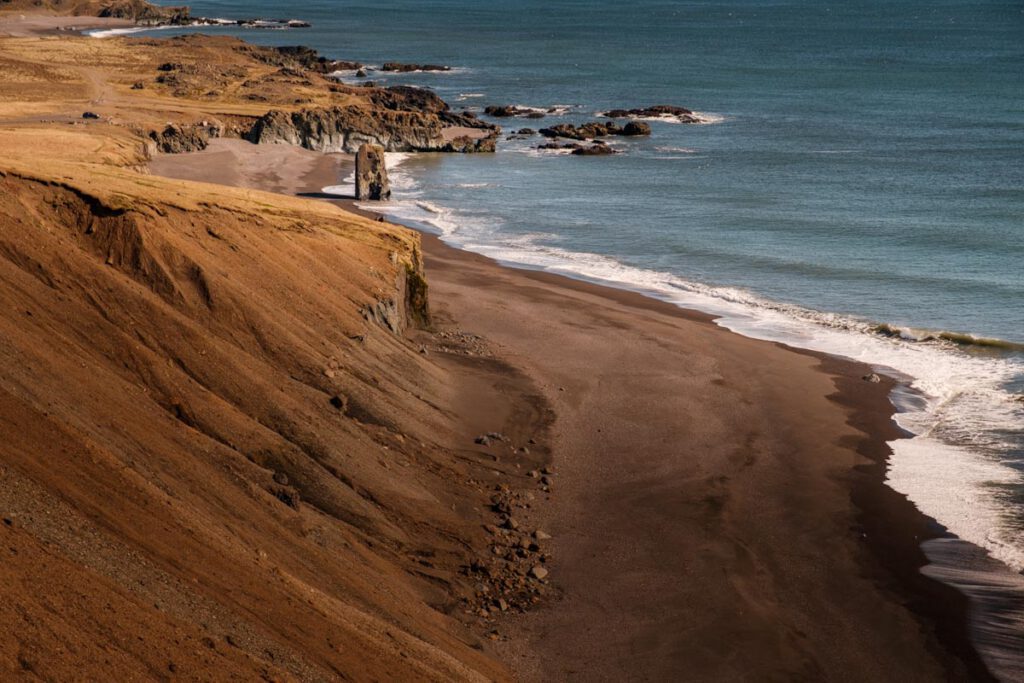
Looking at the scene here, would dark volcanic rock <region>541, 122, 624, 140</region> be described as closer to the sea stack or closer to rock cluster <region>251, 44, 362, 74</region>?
the sea stack

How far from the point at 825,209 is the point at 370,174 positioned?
1880 centimetres

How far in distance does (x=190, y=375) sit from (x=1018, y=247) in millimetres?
32357

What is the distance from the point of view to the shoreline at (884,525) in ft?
52.5

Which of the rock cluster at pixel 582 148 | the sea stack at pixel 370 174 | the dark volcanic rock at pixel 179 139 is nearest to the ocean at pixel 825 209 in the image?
the sea stack at pixel 370 174

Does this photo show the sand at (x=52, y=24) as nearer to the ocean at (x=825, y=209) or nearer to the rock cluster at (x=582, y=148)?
the ocean at (x=825, y=209)

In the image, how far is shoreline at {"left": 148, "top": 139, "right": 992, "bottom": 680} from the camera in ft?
52.5

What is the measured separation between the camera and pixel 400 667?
1216 centimetres

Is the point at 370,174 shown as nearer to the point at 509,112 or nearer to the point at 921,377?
the point at 921,377

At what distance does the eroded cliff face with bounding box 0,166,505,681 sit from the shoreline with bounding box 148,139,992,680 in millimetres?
2684

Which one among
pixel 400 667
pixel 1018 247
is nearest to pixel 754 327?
pixel 1018 247

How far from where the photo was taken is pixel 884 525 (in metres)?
19.4

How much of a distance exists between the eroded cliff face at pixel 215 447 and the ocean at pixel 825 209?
28.4 feet

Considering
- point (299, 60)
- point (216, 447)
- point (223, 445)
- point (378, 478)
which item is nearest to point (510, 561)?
point (378, 478)

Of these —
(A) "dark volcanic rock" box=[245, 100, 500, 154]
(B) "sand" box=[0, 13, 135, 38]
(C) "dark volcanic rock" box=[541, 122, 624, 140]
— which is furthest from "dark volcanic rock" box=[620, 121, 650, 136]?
(B) "sand" box=[0, 13, 135, 38]
